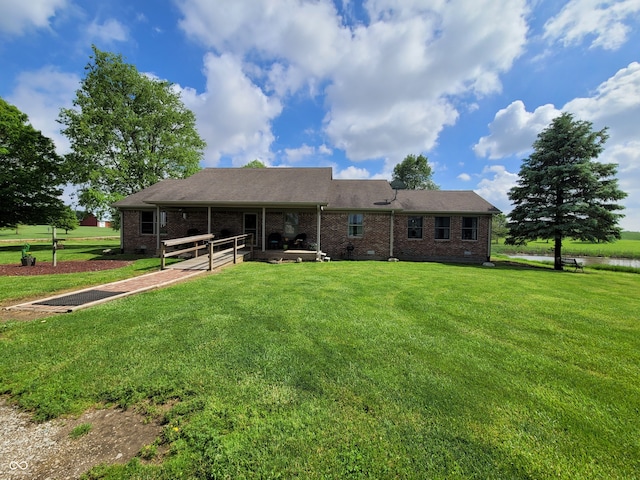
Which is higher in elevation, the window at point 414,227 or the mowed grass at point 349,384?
the window at point 414,227

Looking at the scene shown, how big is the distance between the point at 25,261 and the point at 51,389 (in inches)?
438

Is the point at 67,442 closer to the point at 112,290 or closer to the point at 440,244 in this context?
the point at 112,290

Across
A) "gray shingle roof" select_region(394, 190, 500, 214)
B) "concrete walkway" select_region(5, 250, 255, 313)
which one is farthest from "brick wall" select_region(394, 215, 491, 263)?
"concrete walkway" select_region(5, 250, 255, 313)

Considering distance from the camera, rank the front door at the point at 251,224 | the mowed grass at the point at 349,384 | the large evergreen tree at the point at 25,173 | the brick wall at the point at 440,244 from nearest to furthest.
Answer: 1. the mowed grass at the point at 349,384
2. the front door at the point at 251,224
3. the brick wall at the point at 440,244
4. the large evergreen tree at the point at 25,173

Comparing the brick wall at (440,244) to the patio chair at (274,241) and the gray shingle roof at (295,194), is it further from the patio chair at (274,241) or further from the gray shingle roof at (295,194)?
the patio chair at (274,241)

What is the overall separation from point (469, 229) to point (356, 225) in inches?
253

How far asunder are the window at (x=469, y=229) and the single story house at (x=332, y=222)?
0.05 metres

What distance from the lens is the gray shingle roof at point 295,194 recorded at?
12727 millimetres

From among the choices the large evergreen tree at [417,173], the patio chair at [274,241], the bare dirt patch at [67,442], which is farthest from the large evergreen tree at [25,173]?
the large evergreen tree at [417,173]

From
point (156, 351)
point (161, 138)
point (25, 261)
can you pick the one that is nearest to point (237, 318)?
point (156, 351)

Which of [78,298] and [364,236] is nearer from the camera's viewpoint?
[78,298]

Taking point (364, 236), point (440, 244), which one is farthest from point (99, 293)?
point (440, 244)

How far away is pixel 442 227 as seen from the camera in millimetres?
15055

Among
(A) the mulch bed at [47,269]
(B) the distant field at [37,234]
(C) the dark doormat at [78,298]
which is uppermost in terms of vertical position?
(B) the distant field at [37,234]
